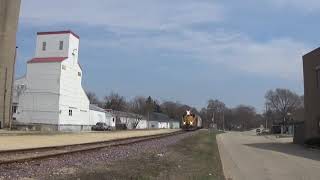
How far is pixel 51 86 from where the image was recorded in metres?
81.6

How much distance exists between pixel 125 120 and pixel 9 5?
72.3m

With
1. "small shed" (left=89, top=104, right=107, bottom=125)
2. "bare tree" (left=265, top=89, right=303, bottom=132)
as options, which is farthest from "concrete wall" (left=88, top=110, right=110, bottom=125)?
"bare tree" (left=265, top=89, right=303, bottom=132)

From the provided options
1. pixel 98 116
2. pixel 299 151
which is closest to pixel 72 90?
pixel 98 116

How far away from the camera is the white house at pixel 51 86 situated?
80812mm

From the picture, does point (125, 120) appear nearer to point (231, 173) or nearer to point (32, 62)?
point (32, 62)

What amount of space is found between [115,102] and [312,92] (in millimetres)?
112804

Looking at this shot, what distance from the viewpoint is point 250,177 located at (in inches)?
769

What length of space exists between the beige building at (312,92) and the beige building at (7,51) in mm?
35533

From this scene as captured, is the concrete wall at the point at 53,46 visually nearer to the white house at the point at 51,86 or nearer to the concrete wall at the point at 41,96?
the white house at the point at 51,86

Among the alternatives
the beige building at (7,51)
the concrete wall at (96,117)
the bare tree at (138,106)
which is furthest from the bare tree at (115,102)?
the beige building at (7,51)

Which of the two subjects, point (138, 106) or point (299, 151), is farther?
point (138, 106)

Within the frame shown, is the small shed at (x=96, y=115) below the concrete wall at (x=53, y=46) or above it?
below

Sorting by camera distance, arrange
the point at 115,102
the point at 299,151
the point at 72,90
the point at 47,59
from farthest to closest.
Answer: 1. the point at 115,102
2. the point at 72,90
3. the point at 47,59
4. the point at 299,151

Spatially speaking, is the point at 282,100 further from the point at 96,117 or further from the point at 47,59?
the point at 47,59
